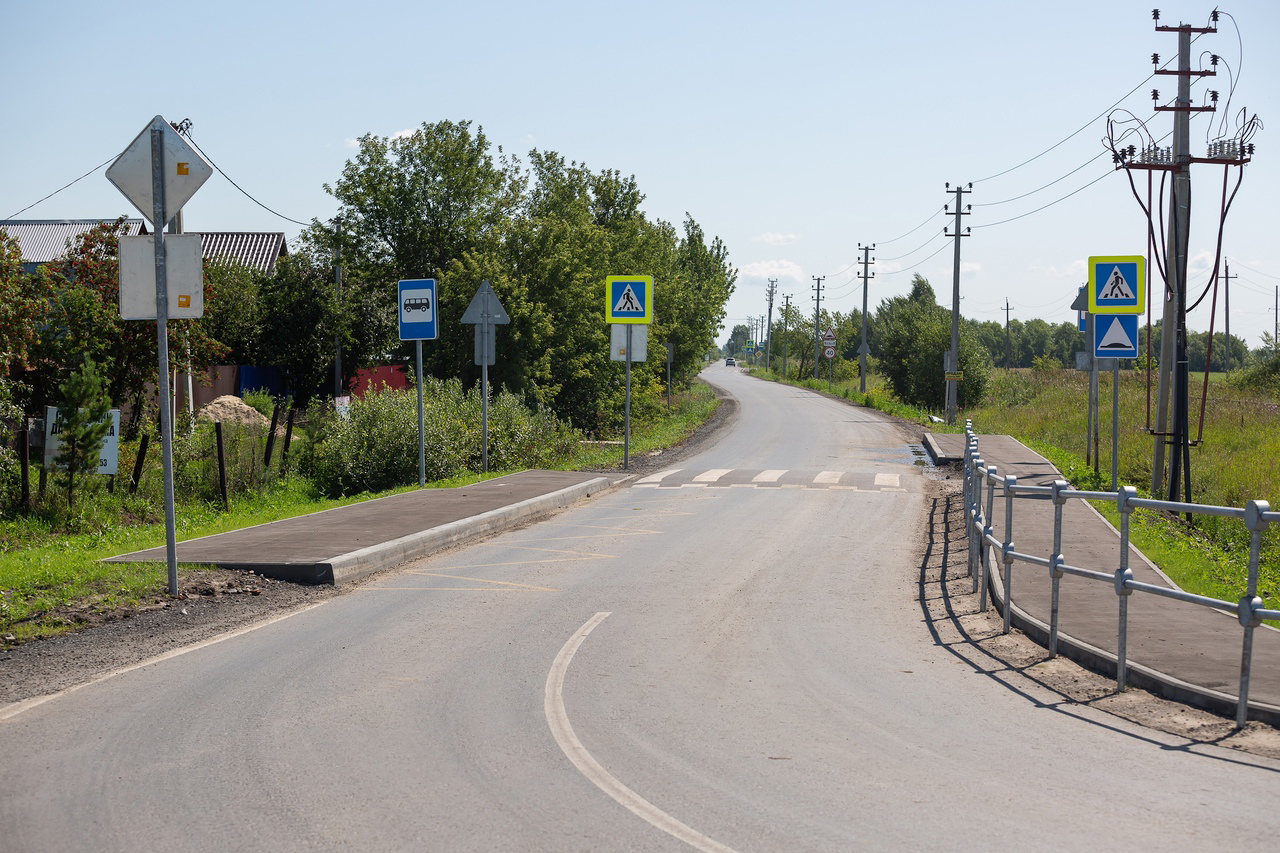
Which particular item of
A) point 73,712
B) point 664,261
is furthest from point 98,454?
point 664,261

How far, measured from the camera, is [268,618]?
9.02 meters

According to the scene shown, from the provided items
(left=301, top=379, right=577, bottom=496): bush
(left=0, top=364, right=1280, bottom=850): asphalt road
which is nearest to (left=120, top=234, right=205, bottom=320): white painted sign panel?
(left=0, top=364, right=1280, bottom=850): asphalt road

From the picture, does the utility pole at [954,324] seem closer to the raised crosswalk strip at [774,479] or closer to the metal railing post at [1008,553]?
the raised crosswalk strip at [774,479]

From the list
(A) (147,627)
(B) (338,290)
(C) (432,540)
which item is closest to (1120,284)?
(C) (432,540)

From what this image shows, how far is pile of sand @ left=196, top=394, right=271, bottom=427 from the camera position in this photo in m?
27.6

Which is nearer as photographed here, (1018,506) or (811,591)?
(811,591)

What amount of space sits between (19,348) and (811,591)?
14442 millimetres

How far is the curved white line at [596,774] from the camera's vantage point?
175 inches

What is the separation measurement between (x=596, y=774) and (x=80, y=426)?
13.6 m

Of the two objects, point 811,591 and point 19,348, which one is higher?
point 19,348

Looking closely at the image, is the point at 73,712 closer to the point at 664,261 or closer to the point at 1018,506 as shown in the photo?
the point at 1018,506

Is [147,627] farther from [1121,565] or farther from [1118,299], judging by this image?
[1118,299]

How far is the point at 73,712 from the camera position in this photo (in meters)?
6.30

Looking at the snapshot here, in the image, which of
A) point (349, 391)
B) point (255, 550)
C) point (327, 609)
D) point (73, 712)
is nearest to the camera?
point (73, 712)
